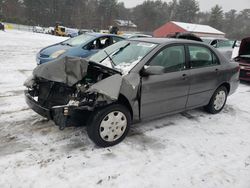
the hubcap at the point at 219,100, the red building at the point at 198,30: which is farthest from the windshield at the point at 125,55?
the red building at the point at 198,30

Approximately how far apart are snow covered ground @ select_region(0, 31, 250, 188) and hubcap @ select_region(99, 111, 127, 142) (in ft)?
0.58

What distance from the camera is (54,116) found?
321cm

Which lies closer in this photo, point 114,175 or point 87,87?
point 114,175

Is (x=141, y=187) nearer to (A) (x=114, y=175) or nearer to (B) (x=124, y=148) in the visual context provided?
(A) (x=114, y=175)

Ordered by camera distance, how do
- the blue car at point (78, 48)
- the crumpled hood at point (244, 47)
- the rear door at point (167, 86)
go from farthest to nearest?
the crumpled hood at point (244, 47), the blue car at point (78, 48), the rear door at point (167, 86)

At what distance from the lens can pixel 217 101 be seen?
5.05 m

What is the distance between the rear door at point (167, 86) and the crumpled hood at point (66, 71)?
95cm

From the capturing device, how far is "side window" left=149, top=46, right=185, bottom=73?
3811 mm

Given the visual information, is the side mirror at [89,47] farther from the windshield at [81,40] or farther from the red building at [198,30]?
the red building at [198,30]

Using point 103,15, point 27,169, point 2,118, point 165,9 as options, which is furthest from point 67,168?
point 165,9

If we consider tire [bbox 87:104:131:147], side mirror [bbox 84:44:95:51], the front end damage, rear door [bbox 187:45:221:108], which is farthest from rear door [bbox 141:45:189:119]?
side mirror [bbox 84:44:95:51]

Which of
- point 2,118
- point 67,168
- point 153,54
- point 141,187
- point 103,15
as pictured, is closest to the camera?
point 141,187

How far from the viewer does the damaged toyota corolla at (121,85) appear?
10.5 feet

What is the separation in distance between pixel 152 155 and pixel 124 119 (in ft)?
2.15
